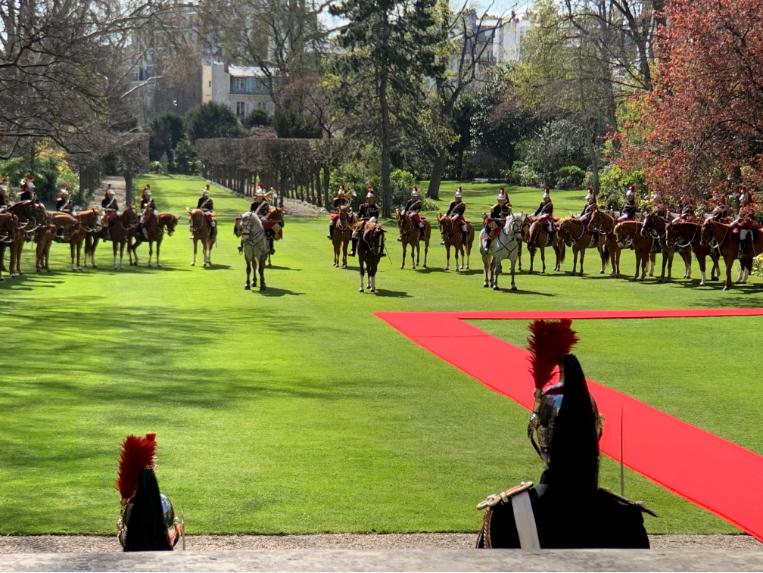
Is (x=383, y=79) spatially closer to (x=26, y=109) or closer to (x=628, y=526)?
(x=26, y=109)

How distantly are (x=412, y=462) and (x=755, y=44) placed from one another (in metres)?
21.4

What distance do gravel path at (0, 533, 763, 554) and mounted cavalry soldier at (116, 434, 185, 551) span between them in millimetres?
3903

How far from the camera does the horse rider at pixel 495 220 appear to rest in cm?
3234

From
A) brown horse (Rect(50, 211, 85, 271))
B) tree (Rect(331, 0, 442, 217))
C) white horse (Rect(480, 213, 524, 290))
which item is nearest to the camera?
white horse (Rect(480, 213, 524, 290))

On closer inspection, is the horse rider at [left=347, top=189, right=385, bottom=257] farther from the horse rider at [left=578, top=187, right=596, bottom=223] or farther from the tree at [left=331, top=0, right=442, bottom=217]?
the tree at [left=331, top=0, right=442, bottom=217]

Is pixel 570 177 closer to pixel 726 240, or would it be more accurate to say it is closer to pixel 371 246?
pixel 726 240

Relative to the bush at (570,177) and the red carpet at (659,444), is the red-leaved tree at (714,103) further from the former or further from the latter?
the bush at (570,177)

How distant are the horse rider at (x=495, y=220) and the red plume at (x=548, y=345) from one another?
26.9 m

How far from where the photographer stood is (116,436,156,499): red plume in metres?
5.11

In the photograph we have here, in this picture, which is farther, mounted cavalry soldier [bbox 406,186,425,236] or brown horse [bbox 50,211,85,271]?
mounted cavalry soldier [bbox 406,186,425,236]

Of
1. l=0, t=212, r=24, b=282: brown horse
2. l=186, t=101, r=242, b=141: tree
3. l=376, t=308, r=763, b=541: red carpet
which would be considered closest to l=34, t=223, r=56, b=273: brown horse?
l=0, t=212, r=24, b=282: brown horse

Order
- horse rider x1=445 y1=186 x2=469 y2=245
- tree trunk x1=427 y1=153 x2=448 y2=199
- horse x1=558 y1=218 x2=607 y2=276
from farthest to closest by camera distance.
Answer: tree trunk x1=427 y1=153 x2=448 y2=199
horse x1=558 y1=218 x2=607 y2=276
horse rider x1=445 y1=186 x2=469 y2=245

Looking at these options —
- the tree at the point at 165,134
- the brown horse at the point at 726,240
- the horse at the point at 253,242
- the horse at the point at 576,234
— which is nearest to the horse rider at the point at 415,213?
the horse at the point at 576,234

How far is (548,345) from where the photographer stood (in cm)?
533
